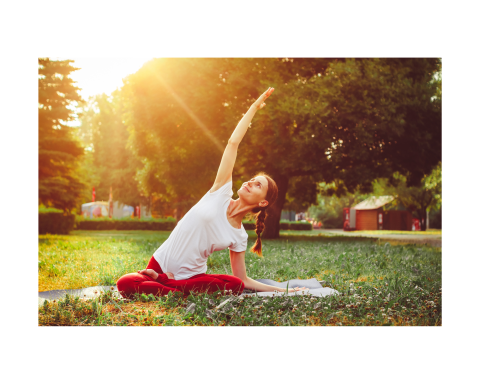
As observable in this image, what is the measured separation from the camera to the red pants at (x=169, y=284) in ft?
11.5

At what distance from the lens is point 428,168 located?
10109mm

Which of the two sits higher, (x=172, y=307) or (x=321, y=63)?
(x=321, y=63)

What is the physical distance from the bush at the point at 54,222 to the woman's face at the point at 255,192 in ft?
33.8

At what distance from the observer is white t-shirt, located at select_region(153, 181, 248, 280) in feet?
11.9

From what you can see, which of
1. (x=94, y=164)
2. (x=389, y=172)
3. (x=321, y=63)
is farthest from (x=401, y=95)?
(x=94, y=164)

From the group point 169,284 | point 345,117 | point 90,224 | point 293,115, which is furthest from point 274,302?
point 90,224

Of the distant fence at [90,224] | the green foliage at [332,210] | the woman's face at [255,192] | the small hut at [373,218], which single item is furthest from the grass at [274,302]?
the green foliage at [332,210]

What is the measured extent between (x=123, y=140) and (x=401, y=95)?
7424 millimetres

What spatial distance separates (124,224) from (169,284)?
43.0ft

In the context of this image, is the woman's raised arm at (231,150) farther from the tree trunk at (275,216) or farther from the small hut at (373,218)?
the small hut at (373,218)

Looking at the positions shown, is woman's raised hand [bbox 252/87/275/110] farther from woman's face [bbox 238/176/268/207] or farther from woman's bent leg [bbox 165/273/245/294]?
woman's bent leg [bbox 165/273/245/294]

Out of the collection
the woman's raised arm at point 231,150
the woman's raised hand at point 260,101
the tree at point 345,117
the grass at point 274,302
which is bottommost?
the grass at point 274,302
